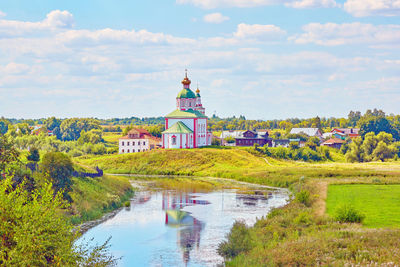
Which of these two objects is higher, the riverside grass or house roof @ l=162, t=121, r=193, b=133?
house roof @ l=162, t=121, r=193, b=133

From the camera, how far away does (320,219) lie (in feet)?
105

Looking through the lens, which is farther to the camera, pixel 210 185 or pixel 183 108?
pixel 183 108

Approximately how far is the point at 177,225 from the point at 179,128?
64620 millimetres

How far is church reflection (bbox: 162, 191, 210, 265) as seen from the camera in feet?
109

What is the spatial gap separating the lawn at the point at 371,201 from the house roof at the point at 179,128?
5305 cm

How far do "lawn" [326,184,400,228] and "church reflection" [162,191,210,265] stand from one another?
9.13 metres

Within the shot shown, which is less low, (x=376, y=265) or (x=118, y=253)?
(x=376, y=265)

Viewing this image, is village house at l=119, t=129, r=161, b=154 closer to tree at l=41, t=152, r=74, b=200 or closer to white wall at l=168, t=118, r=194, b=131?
white wall at l=168, t=118, r=194, b=131

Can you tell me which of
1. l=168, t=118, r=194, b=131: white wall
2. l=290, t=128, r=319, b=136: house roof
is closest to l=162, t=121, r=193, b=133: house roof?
l=168, t=118, r=194, b=131: white wall

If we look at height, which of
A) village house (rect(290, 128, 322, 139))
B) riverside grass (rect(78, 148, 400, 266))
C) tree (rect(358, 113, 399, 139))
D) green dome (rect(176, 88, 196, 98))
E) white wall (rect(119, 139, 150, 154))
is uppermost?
green dome (rect(176, 88, 196, 98))

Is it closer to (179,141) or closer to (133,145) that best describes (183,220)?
(179,141)

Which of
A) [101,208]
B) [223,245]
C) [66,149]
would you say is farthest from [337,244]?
[66,149]

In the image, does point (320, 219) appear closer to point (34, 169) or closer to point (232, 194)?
point (34, 169)

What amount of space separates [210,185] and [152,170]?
72.4ft
